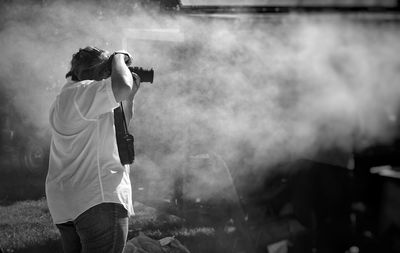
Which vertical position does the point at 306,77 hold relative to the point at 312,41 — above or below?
below

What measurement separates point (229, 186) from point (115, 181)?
1.91 metres

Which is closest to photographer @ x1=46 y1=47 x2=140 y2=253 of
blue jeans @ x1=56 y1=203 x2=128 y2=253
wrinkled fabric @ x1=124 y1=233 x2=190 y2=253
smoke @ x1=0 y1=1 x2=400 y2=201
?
blue jeans @ x1=56 y1=203 x2=128 y2=253

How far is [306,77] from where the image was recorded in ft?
11.6

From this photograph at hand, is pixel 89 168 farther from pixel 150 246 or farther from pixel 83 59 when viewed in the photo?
pixel 150 246

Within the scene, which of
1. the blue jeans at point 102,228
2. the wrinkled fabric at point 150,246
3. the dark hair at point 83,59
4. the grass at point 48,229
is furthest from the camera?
the grass at point 48,229

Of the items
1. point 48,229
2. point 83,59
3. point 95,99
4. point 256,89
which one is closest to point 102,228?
point 95,99

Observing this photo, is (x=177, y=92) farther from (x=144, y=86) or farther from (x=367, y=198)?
(x=367, y=198)

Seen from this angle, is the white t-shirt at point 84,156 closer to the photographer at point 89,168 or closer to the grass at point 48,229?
the photographer at point 89,168

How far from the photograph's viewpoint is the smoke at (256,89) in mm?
2975

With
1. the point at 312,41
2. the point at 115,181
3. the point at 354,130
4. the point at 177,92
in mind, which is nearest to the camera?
the point at 115,181

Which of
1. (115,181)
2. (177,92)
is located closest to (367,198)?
(115,181)

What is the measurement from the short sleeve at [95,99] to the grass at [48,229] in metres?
2.55

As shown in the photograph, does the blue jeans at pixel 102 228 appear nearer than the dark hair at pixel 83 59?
Yes

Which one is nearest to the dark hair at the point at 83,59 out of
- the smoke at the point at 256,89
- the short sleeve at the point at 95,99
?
the short sleeve at the point at 95,99
